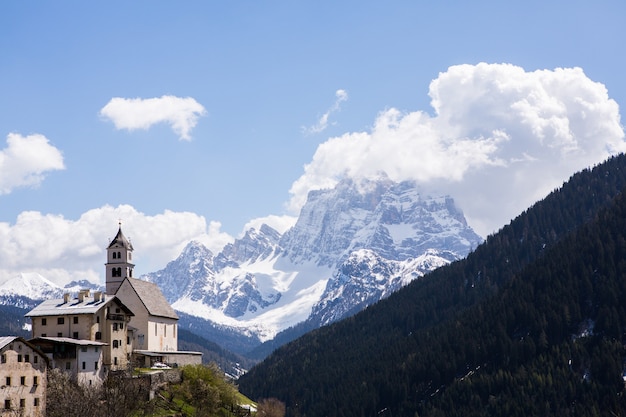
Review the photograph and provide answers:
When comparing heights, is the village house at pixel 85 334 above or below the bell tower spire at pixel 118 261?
below

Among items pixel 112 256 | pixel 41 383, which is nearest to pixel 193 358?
pixel 112 256

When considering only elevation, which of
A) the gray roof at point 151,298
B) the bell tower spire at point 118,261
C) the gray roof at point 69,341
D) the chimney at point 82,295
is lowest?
the gray roof at point 69,341

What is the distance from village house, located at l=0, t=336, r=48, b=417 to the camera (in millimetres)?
118188

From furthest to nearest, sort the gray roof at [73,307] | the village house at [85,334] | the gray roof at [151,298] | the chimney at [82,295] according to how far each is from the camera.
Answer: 1. the gray roof at [151,298]
2. the chimney at [82,295]
3. the gray roof at [73,307]
4. the village house at [85,334]

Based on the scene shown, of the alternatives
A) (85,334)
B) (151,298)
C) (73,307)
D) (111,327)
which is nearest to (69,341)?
(85,334)

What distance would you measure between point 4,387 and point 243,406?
170 ft

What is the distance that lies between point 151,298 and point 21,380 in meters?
50.0

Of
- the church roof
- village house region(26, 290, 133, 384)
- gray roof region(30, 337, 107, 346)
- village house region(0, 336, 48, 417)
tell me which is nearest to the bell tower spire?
the church roof

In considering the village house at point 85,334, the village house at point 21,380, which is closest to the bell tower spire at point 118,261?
the village house at point 85,334

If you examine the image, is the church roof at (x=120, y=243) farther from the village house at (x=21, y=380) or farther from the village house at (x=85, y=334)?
the village house at (x=21, y=380)

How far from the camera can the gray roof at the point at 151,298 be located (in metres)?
164

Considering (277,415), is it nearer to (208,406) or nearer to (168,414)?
(208,406)

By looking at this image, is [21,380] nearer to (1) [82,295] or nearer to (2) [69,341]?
(2) [69,341]

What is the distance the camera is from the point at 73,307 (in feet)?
472
